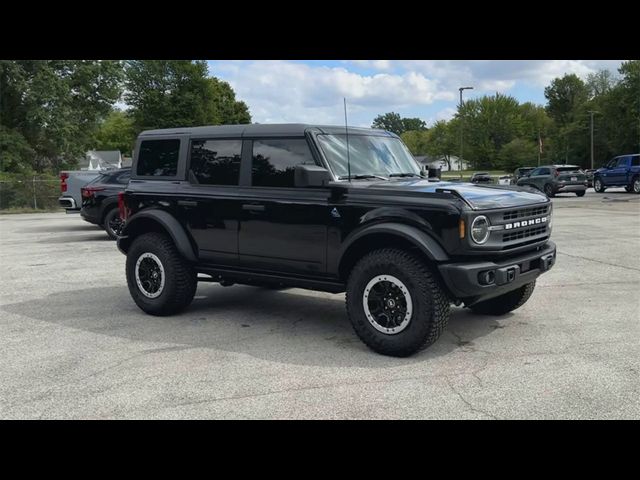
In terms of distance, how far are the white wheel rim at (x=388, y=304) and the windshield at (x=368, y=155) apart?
1147mm

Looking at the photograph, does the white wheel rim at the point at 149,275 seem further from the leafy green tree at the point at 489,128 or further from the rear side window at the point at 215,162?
the leafy green tree at the point at 489,128

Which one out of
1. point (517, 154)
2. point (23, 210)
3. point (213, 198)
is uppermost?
point (517, 154)

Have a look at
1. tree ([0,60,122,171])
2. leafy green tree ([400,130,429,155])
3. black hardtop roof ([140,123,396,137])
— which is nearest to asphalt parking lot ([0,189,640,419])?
black hardtop roof ([140,123,396,137])

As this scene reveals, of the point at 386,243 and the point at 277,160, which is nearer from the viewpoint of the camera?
the point at 386,243

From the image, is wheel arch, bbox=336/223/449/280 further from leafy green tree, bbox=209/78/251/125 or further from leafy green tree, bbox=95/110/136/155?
leafy green tree, bbox=95/110/136/155

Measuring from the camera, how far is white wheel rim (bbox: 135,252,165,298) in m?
6.43

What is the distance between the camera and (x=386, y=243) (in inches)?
198

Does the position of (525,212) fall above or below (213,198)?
below

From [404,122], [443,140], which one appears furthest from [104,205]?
[404,122]

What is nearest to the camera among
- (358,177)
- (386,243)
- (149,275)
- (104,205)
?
(386,243)

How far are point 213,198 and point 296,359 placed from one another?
2025 millimetres

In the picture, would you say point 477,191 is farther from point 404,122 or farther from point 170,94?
point 404,122

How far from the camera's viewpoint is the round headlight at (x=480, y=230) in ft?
15.3
